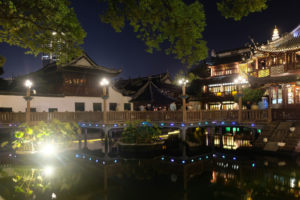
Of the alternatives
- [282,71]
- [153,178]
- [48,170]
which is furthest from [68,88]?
[282,71]

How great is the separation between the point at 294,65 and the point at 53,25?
1878 cm

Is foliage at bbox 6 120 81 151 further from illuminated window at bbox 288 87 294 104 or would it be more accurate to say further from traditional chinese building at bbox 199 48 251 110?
traditional chinese building at bbox 199 48 251 110

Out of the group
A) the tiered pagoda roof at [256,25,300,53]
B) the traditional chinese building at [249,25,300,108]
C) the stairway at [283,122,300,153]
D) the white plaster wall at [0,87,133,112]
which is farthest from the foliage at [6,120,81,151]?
the tiered pagoda roof at [256,25,300,53]

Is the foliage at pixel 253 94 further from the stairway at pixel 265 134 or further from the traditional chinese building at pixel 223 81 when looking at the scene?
the stairway at pixel 265 134

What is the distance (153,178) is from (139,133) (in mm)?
7287

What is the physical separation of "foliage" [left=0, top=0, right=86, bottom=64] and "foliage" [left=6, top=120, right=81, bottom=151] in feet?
19.4

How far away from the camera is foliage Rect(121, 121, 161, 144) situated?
18859 millimetres

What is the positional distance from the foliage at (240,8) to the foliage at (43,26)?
5.28m

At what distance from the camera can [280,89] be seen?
77.1 ft

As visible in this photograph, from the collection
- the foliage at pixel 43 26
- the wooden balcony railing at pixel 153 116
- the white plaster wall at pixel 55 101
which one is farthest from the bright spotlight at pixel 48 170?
the white plaster wall at pixel 55 101

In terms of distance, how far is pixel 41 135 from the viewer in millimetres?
15453

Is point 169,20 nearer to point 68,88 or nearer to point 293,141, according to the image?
point 293,141

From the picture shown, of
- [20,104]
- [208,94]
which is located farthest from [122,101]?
[208,94]

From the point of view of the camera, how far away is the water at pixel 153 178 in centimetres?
948
